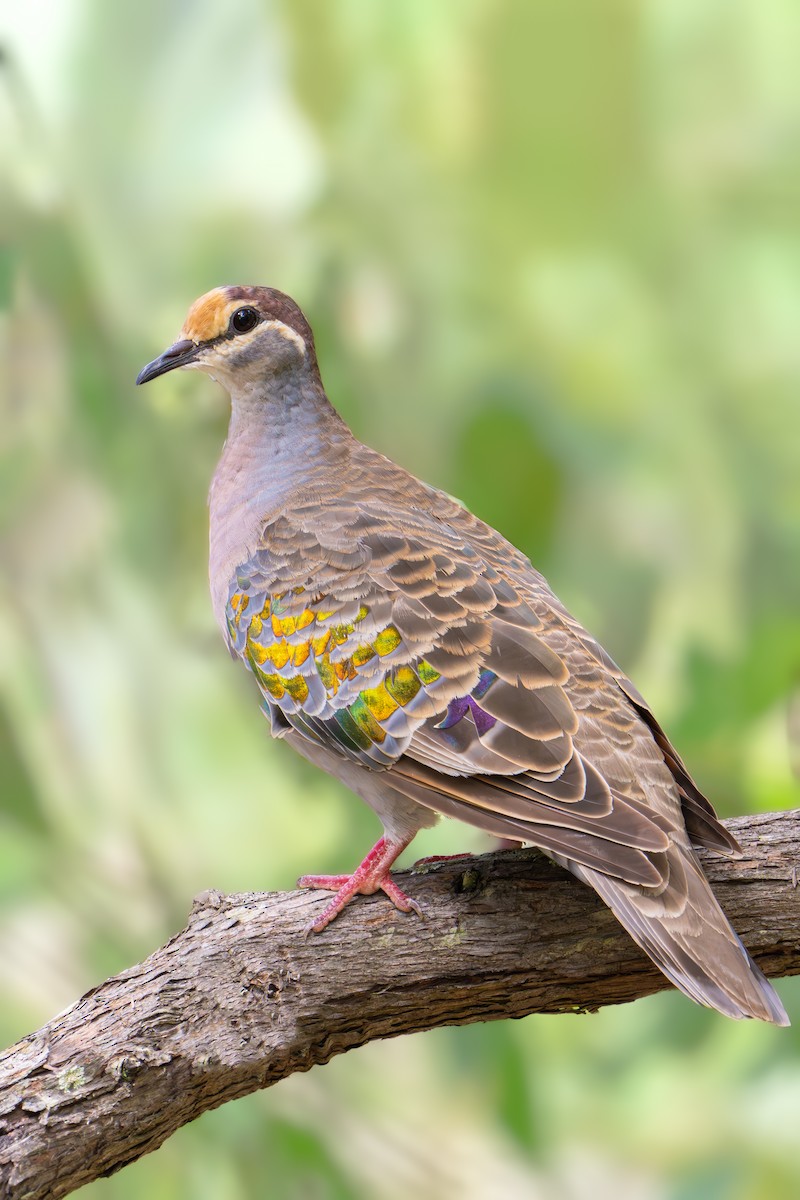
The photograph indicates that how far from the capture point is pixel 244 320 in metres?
2.74

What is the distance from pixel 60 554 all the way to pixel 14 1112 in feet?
8.10

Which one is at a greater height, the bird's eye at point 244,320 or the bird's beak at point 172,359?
the bird's eye at point 244,320

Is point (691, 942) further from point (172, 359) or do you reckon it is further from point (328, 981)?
point (172, 359)

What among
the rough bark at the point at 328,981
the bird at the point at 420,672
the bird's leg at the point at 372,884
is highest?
the bird at the point at 420,672

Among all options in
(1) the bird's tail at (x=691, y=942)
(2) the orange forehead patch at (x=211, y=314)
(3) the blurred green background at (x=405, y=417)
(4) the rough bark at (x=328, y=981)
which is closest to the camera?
(1) the bird's tail at (x=691, y=942)

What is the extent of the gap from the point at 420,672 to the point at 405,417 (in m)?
2.09

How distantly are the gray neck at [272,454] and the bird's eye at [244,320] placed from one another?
0.39ft

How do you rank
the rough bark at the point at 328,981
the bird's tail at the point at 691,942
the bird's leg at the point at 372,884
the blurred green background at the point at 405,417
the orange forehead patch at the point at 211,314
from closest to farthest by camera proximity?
1. the bird's tail at the point at 691,942
2. the rough bark at the point at 328,981
3. the bird's leg at the point at 372,884
4. the orange forehead patch at the point at 211,314
5. the blurred green background at the point at 405,417

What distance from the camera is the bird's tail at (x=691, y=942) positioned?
199 cm

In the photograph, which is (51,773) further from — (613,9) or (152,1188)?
(613,9)

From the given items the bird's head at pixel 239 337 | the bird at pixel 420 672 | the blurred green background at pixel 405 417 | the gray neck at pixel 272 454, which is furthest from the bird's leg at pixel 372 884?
the blurred green background at pixel 405 417

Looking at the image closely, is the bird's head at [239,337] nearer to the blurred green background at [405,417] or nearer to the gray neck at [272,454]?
the gray neck at [272,454]

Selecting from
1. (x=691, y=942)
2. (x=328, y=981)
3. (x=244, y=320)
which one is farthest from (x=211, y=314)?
(x=691, y=942)

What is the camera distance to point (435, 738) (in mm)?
2203
